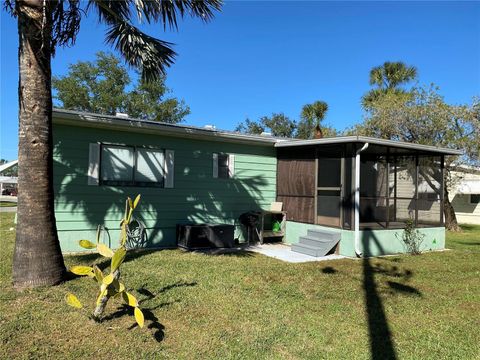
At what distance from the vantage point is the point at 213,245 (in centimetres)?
927

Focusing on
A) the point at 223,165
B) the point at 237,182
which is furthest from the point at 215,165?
the point at 237,182

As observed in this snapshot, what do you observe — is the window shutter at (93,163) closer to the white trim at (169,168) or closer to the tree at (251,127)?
the white trim at (169,168)

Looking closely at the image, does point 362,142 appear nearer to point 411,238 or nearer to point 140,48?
point 411,238

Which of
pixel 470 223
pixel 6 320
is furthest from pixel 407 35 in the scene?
pixel 470 223

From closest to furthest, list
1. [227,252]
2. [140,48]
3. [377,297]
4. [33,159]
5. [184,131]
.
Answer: [33,159]
[377,297]
[140,48]
[227,252]
[184,131]

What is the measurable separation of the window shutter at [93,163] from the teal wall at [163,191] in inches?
3.1

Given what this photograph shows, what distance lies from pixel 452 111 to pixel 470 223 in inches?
358

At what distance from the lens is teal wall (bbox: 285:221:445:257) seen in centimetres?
885

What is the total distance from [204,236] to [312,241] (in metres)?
2.50

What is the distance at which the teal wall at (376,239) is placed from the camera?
8852 mm

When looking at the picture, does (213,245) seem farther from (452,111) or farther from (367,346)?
(452,111)

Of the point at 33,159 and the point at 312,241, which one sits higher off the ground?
the point at 33,159

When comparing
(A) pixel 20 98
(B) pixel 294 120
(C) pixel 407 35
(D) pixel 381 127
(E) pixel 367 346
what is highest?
(B) pixel 294 120

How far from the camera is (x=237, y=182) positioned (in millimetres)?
10500
